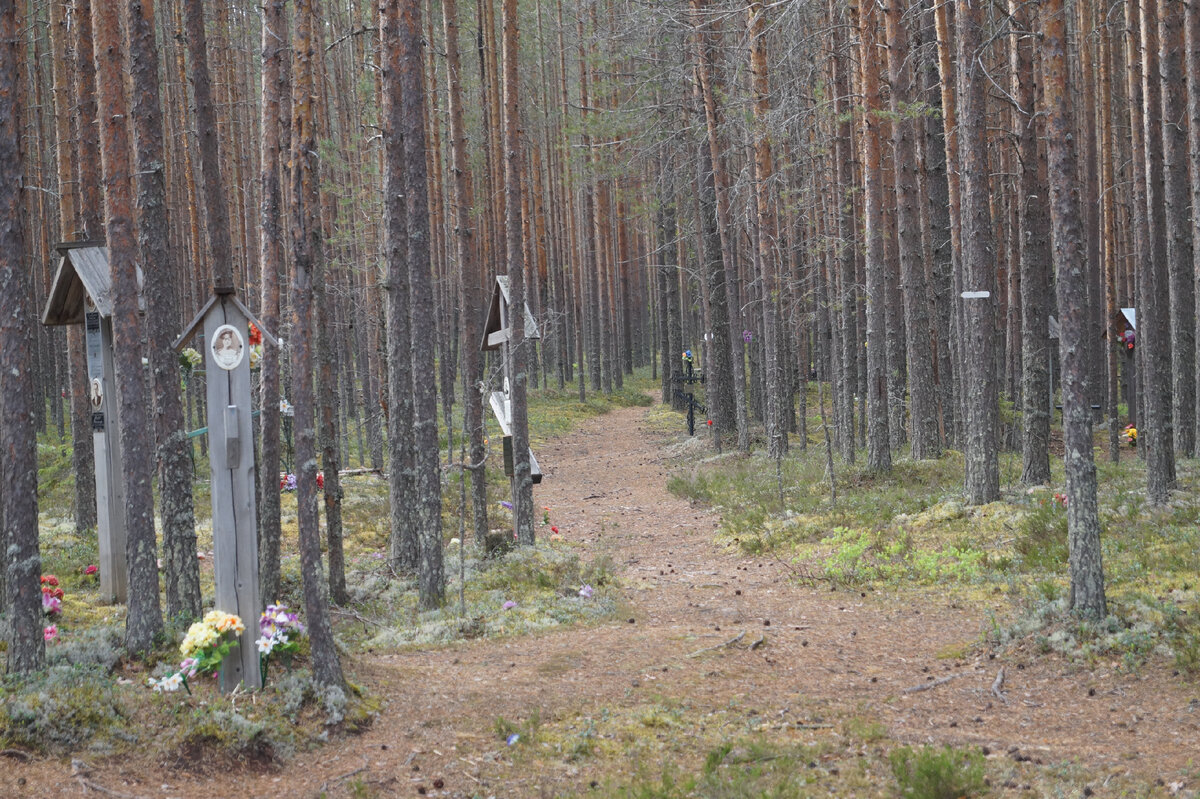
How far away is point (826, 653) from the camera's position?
7578 mm

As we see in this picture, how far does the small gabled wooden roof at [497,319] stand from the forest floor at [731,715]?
3873 mm

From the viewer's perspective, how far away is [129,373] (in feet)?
21.9

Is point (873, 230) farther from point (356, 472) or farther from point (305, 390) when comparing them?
point (356, 472)

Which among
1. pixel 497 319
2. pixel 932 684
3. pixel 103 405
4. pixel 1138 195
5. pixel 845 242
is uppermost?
pixel 1138 195

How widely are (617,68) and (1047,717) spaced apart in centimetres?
2487

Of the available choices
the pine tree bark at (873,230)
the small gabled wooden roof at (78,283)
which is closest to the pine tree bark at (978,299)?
the pine tree bark at (873,230)

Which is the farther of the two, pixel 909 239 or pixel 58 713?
pixel 909 239

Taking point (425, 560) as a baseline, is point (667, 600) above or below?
below

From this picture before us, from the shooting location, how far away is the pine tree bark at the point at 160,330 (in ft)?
23.0

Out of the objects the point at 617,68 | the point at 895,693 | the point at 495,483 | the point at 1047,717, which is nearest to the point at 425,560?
the point at 895,693

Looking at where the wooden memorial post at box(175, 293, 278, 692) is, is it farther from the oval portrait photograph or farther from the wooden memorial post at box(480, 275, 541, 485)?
the wooden memorial post at box(480, 275, 541, 485)

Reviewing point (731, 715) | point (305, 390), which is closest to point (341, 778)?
point (305, 390)

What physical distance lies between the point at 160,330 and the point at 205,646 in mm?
2823

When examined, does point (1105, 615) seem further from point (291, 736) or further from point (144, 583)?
point (144, 583)
